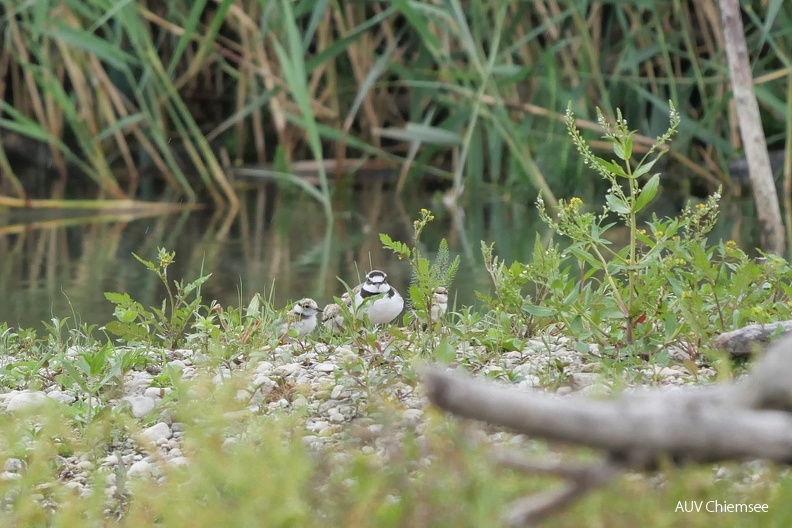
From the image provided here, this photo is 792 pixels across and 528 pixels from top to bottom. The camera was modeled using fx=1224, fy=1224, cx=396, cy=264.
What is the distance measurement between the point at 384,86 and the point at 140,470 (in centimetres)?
907

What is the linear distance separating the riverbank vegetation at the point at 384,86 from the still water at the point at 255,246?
1.13 ft

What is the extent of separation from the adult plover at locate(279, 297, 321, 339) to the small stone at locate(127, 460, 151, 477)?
4.23 feet

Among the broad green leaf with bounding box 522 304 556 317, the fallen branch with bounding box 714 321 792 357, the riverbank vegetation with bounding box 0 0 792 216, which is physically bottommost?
the riverbank vegetation with bounding box 0 0 792 216

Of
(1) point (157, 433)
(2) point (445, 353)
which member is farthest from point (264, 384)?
(2) point (445, 353)

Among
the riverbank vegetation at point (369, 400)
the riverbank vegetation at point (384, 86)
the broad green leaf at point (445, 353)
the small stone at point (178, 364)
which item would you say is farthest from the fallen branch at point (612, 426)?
the riverbank vegetation at point (384, 86)

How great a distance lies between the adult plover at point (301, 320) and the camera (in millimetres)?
4598

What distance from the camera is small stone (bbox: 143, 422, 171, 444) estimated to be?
11.5 feet

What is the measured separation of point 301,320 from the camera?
190 inches

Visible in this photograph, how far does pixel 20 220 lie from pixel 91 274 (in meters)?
2.92

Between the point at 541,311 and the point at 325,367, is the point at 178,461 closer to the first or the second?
the point at 325,367

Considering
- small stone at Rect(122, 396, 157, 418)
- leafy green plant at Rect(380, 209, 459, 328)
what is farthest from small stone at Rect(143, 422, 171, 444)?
leafy green plant at Rect(380, 209, 459, 328)

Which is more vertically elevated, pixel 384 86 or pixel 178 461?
pixel 178 461

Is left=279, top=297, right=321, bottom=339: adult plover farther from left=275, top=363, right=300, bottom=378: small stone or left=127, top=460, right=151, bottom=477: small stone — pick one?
left=127, top=460, right=151, bottom=477: small stone

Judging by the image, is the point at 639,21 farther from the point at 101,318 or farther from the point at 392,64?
the point at 101,318
